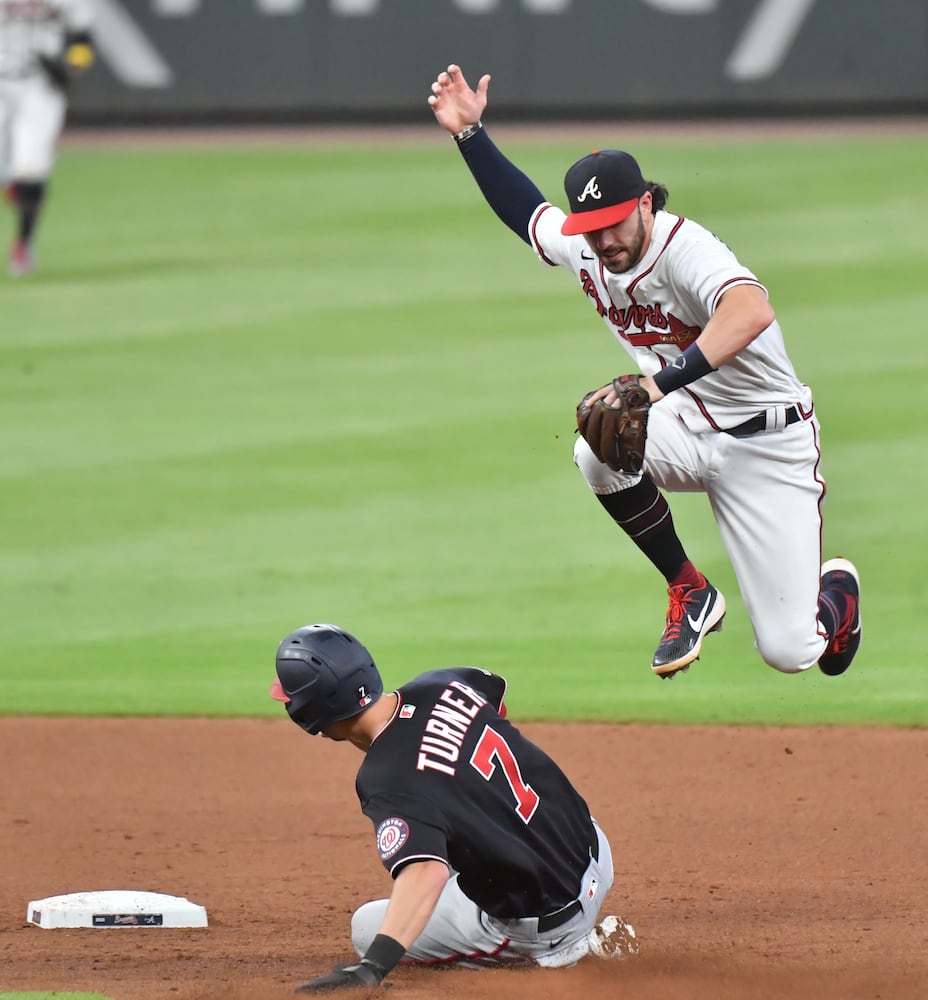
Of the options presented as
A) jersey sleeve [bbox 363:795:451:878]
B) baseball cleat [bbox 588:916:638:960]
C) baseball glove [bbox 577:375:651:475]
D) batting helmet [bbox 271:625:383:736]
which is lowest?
baseball cleat [bbox 588:916:638:960]

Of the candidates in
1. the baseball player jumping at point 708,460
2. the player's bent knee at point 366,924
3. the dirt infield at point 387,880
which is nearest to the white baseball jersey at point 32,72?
the dirt infield at point 387,880

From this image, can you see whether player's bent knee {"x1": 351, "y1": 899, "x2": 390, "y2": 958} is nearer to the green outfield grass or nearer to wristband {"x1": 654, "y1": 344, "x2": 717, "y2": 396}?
wristband {"x1": 654, "y1": 344, "x2": 717, "y2": 396}

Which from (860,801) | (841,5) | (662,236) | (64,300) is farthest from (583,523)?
(841,5)

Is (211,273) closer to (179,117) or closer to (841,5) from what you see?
(179,117)

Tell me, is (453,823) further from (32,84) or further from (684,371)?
(32,84)

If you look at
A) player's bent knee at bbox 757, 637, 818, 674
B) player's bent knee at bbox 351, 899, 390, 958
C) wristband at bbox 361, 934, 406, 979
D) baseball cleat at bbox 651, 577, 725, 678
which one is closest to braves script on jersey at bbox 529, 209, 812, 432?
baseball cleat at bbox 651, 577, 725, 678

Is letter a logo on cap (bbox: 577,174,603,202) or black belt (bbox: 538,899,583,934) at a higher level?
letter a logo on cap (bbox: 577,174,603,202)
